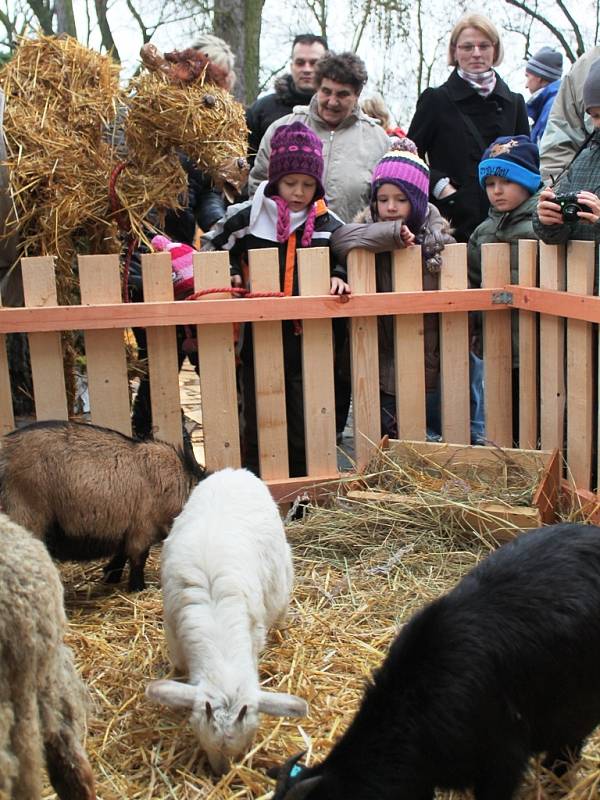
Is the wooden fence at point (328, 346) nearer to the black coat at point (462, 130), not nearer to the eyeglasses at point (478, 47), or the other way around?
the black coat at point (462, 130)

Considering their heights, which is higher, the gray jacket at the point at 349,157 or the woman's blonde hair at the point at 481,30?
the woman's blonde hair at the point at 481,30

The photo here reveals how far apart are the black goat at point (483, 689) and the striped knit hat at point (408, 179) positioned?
10.1ft

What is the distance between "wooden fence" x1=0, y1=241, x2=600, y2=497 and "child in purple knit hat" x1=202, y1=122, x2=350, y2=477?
0.68 feet


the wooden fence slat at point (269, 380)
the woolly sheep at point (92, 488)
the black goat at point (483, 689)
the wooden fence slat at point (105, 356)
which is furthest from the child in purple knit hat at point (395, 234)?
the black goat at point (483, 689)

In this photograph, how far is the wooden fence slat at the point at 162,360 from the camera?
200 inches

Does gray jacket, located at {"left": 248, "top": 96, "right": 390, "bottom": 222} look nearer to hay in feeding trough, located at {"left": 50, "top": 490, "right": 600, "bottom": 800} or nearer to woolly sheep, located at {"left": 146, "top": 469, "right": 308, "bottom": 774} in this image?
hay in feeding trough, located at {"left": 50, "top": 490, "right": 600, "bottom": 800}

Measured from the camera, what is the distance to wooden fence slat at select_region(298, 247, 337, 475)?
5258 mm

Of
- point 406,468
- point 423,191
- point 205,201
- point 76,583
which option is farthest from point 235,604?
point 205,201

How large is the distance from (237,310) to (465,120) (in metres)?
2.64

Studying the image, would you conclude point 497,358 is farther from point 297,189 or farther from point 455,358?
point 297,189

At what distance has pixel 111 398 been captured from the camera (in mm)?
5191

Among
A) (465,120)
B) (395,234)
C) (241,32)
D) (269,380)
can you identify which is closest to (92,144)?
(269,380)

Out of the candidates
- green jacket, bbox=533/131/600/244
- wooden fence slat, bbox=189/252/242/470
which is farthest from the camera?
wooden fence slat, bbox=189/252/242/470

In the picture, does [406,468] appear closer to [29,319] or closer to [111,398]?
[111,398]
